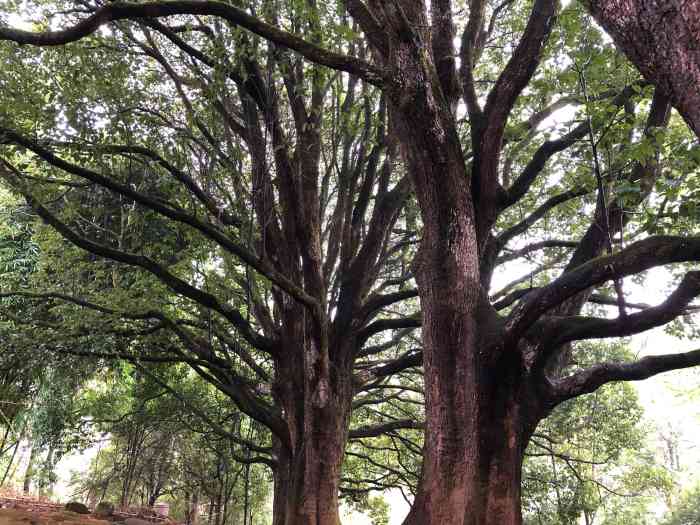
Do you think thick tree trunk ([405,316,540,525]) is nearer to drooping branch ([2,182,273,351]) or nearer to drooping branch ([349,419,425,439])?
drooping branch ([2,182,273,351])

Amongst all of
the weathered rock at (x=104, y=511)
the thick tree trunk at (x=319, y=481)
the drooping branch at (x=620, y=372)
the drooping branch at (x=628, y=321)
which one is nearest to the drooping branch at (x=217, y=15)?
the drooping branch at (x=628, y=321)

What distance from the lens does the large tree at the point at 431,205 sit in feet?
9.68

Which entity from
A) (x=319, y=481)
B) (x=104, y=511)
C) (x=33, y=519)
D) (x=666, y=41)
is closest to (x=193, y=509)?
(x=104, y=511)

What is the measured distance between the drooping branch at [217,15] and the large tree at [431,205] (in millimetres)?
11

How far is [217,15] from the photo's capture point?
2877 millimetres

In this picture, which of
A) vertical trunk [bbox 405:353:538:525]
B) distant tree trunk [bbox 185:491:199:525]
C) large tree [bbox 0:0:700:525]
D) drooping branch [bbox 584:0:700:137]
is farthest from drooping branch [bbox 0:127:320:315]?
distant tree trunk [bbox 185:491:199:525]

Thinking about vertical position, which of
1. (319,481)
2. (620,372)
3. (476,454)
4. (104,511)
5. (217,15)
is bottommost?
(104,511)

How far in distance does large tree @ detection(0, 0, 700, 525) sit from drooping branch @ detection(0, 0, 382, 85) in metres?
0.01

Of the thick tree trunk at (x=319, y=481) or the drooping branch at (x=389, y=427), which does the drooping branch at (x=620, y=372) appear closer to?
the thick tree trunk at (x=319, y=481)

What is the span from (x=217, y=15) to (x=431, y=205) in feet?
5.87

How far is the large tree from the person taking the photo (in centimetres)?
295

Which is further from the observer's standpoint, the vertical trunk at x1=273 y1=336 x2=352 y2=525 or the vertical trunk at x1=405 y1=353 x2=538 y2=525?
the vertical trunk at x1=273 y1=336 x2=352 y2=525

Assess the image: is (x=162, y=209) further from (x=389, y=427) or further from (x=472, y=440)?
(x=389, y=427)

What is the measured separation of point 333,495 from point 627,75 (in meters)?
4.67
